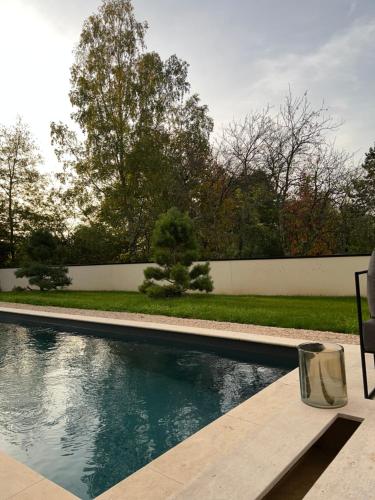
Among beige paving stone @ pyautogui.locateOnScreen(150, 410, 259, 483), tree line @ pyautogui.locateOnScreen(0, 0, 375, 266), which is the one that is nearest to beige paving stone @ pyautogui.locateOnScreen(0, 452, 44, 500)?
beige paving stone @ pyautogui.locateOnScreen(150, 410, 259, 483)

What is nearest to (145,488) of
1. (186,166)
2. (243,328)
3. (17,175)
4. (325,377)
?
(325,377)

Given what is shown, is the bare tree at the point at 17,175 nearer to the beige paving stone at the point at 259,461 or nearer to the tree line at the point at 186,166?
the tree line at the point at 186,166

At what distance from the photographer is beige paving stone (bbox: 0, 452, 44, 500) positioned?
184 cm

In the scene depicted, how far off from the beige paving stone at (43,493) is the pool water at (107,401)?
16.7 inches

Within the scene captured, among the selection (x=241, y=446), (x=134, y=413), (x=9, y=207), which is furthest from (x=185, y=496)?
(x=9, y=207)

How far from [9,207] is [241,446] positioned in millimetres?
18882

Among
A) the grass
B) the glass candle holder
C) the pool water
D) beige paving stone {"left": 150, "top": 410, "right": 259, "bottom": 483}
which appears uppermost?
the glass candle holder

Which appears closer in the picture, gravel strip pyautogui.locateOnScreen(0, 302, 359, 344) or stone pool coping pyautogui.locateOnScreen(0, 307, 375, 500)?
stone pool coping pyautogui.locateOnScreen(0, 307, 375, 500)

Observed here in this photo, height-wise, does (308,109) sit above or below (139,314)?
above

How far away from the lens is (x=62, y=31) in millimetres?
8172

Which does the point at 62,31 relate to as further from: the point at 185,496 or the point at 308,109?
the point at 185,496

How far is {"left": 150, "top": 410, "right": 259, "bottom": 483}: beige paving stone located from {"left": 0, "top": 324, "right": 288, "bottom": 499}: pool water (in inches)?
21.1

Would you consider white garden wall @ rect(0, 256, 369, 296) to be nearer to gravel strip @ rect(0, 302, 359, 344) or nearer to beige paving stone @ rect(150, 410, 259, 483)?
gravel strip @ rect(0, 302, 359, 344)

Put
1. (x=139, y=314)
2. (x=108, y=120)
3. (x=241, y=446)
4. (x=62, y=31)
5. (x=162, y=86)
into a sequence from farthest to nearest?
(x=162, y=86) < (x=108, y=120) < (x=62, y=31) < (x=139, y=314) < (x=241, y=446)
